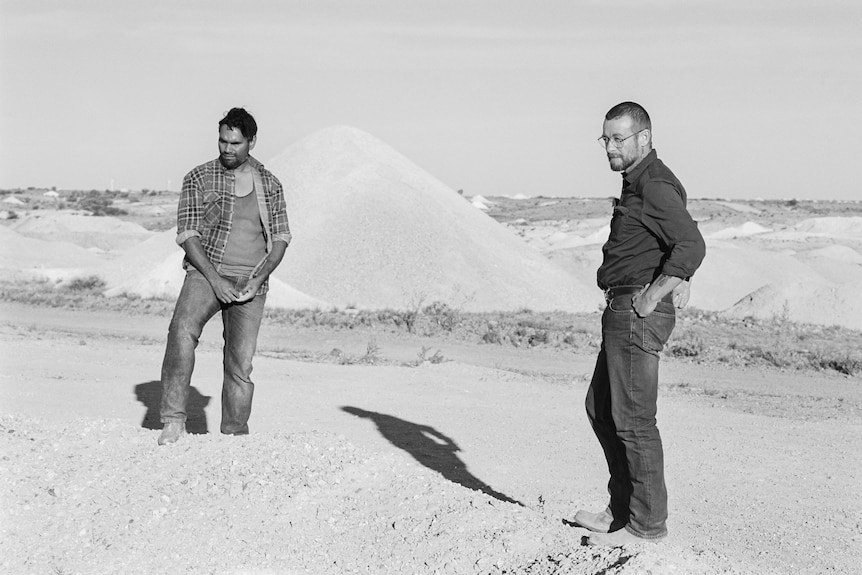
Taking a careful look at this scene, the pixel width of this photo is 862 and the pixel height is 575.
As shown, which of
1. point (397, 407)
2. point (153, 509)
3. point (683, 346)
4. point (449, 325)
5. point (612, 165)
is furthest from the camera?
point (449, 325)

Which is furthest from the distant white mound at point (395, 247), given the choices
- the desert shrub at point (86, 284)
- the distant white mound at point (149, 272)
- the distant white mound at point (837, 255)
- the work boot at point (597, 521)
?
the work boot at point (597, 521)

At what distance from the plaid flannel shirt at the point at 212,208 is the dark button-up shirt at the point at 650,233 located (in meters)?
2.10

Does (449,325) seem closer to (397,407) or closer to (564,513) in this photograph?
(397,407)

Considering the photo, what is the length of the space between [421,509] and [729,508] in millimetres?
2019

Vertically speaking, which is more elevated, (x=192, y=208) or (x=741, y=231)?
(x=192, y=208)

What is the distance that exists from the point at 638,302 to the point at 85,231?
138 feet

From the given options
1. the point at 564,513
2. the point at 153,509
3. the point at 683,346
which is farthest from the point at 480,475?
the point at 683,346

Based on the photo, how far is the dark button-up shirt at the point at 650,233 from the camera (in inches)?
161

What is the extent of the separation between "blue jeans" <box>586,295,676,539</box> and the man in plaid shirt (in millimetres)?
2175

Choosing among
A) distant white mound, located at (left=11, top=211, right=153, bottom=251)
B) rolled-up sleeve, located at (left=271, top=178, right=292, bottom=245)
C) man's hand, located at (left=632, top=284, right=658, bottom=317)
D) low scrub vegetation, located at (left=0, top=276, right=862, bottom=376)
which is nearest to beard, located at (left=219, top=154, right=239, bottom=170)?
rolled-up sleeve, located at (left=271, top=178, right=292, bottom=245)

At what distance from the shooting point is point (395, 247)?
22.6m

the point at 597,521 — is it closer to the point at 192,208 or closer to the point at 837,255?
the point at 192,208

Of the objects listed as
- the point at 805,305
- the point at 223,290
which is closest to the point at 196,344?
the point at 223,290

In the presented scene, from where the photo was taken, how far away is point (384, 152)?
27.9m
